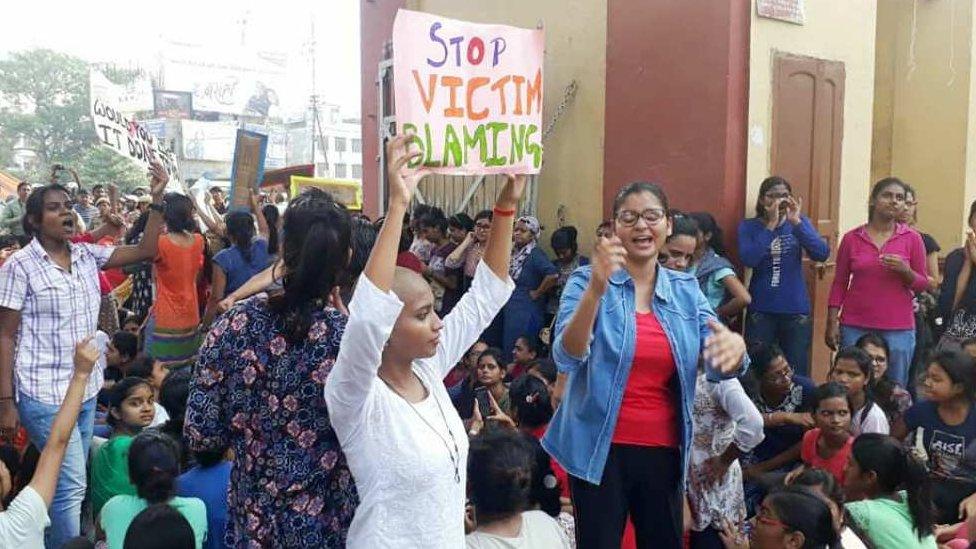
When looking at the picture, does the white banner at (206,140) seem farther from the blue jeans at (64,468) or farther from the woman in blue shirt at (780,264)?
the blue jeans at (64,468)

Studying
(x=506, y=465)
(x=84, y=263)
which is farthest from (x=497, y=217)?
(x=84, y=263)

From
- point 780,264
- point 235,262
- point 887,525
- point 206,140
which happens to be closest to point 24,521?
point 887,525

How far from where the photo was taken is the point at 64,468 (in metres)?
4.03

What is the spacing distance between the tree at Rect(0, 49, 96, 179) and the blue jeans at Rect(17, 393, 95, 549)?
47676 mm

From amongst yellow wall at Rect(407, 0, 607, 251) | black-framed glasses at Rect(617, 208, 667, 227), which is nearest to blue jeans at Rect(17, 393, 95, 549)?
black-framed glasses at Rect(617, 208, 667, 227)

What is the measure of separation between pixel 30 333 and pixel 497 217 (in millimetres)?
2550

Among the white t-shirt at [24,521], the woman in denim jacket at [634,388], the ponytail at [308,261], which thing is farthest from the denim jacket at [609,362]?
the white t-shirt at [24,521]

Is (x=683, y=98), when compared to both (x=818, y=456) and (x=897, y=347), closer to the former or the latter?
(x=897, y=347)

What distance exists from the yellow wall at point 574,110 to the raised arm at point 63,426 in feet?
17.6

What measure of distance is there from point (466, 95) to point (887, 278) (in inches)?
140

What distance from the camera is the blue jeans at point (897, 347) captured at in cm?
585

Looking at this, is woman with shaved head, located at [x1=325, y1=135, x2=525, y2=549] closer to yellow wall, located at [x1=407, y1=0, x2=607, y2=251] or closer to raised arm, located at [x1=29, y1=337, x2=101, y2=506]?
raised arm, located at [x1=29, y1=337, x2=101, y2=506]

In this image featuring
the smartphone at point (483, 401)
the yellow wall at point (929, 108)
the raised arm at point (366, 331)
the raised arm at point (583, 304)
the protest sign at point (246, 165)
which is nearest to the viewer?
the raised arm at point (366, 331)

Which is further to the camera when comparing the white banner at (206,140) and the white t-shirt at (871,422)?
the white banner at (206,140)
